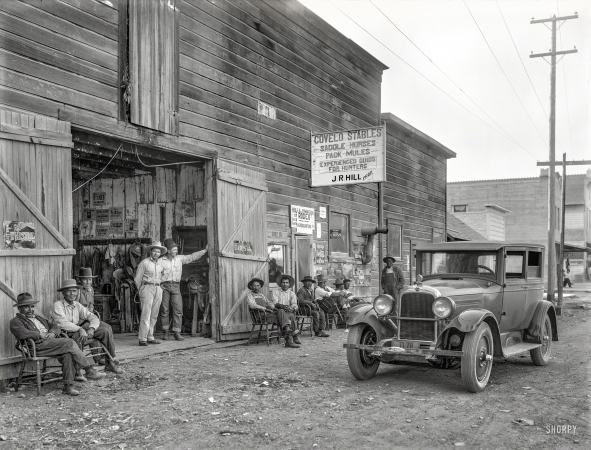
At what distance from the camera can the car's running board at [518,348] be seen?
8.25 meters

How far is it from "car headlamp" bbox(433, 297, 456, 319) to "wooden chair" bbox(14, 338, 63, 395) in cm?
463

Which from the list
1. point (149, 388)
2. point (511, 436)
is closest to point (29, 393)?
point (149, 388)

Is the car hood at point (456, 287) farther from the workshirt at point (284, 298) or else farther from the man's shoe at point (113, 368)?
the man's shoe at point (113, 368)

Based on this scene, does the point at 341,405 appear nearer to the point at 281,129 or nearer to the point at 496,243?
the point at 496,243

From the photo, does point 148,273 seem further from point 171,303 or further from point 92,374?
point 92,374

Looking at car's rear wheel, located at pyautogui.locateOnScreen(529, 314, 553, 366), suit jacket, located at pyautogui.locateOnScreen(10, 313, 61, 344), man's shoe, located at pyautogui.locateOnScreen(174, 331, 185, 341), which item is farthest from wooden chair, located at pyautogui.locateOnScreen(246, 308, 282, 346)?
suit jacket, located at pyautogui.locateOnScreen(10, 313, 61, 344)

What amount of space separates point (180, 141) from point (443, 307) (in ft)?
18.3

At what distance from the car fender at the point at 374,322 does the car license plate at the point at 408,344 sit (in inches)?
17.8

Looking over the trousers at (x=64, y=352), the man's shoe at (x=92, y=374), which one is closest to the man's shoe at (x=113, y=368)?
the man's shoe at (x=92, y=374)

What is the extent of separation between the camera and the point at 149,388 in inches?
297

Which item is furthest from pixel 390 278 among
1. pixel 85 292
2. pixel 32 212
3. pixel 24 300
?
pixel 24 300

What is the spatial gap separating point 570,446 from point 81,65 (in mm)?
7799

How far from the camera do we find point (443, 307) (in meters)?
7.59

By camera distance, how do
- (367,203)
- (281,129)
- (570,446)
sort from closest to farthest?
(570,446)
(281,129)
(367,203)
